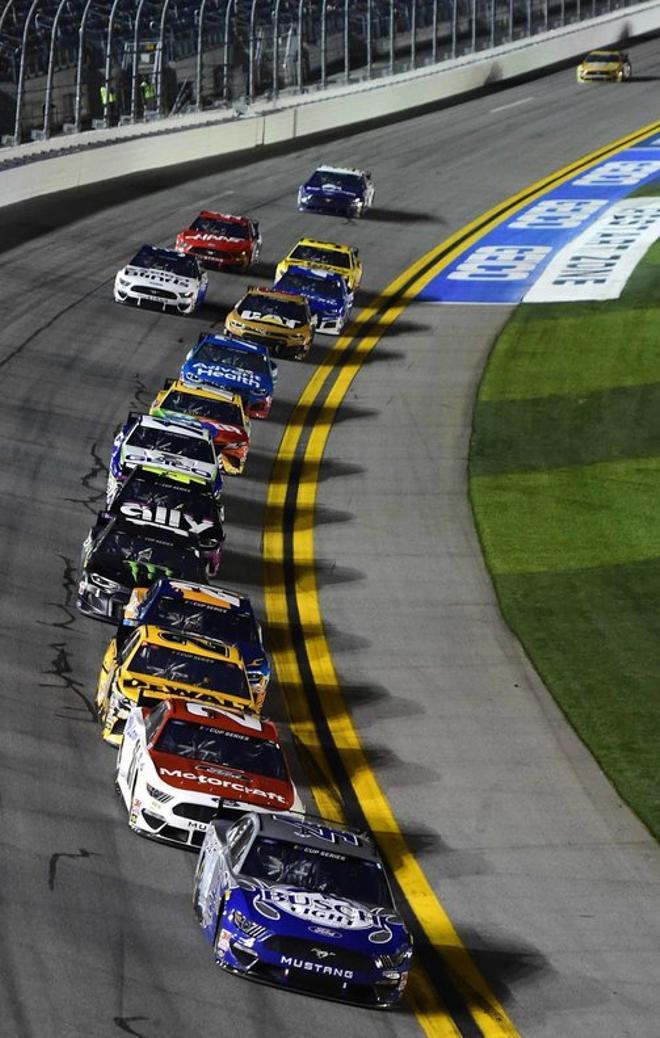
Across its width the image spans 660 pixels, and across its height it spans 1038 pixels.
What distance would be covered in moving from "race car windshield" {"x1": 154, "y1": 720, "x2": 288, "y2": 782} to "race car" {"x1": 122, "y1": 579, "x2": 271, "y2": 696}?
9.67 ft

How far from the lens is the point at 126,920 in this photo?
1641 cm

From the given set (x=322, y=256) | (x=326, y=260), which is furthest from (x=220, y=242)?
(x=326, y=260)

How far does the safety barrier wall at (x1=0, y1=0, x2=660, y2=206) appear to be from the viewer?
5230cm

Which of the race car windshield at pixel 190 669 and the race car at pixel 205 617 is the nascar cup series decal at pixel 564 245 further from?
the race car windshield at pixel 190 669

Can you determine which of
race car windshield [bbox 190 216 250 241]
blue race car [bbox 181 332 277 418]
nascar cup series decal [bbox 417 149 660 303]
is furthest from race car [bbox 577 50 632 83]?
blue race car [bbox 181 332 277 418]

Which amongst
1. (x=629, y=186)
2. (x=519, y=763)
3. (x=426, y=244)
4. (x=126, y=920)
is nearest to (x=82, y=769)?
(x=126, y=920)

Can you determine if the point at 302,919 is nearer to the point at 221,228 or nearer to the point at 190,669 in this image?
the point at 190,669

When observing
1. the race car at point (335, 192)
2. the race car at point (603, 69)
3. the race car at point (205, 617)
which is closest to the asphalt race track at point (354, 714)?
the race car at point (205, 617)

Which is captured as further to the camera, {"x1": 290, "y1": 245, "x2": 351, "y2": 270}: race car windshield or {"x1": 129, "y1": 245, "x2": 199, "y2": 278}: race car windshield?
{"x1": 290, "y1": 245, "x2": 351, "y2": 270}: race car windshield

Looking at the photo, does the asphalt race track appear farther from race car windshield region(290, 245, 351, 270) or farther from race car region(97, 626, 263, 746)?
race car windshield region(290, 245, 351, 270)

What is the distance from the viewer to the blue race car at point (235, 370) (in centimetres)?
3494

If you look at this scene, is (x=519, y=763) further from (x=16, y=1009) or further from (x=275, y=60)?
(x=275, y=60)

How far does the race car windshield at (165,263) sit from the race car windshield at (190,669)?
21782 millimetres

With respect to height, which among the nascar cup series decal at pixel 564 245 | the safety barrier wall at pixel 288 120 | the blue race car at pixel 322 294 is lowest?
the nascar cup series decal at pixel 564 245
